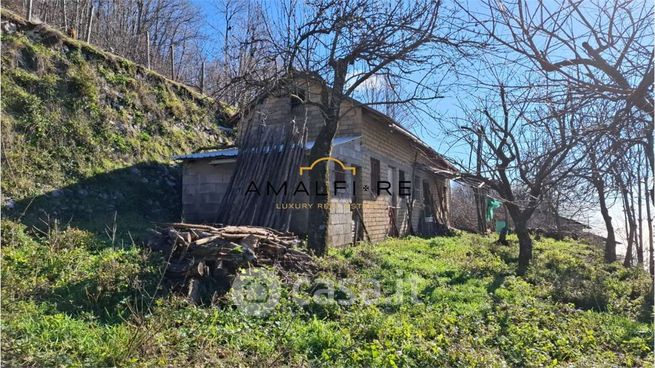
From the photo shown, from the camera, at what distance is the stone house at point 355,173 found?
9711mm

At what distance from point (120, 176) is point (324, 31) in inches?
245

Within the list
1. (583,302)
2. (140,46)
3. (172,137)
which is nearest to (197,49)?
(140,46)

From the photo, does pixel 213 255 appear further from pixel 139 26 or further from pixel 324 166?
pixel 139 26

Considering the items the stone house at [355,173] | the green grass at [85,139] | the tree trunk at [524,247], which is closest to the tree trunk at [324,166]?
the stone house at [355,173]

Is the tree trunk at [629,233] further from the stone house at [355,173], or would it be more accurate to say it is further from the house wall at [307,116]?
the house wall at [307,116]

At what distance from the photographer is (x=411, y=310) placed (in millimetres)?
5188

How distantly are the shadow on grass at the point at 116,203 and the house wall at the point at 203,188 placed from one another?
0.48 meters

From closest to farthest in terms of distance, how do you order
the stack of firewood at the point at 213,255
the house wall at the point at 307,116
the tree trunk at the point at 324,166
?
the stack of firewood at the point at 213,255 → the tree trunk at the point at 324,166 → the house wall at the point at 307,116

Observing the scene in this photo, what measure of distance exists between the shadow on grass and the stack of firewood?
4.85 feet

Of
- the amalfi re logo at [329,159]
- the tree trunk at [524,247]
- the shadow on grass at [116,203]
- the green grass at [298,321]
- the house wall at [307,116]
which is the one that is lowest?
the green grass at [298,321]

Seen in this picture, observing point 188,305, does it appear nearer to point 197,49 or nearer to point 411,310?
point 411,310

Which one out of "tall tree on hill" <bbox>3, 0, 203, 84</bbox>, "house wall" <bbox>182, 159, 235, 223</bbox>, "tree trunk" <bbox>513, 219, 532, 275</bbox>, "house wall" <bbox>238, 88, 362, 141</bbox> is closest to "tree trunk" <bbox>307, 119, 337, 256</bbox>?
"house wall" <bbox>182, 159, 235, 223</bbox>

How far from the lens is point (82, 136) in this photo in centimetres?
945

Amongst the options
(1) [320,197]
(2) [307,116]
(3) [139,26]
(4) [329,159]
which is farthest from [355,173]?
(3) [139,26]
